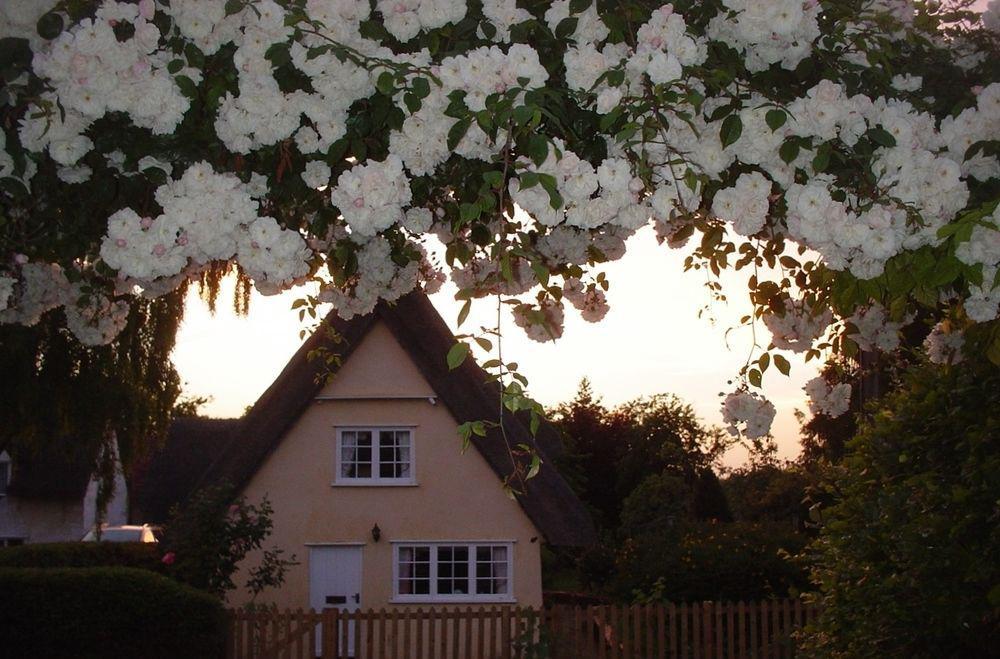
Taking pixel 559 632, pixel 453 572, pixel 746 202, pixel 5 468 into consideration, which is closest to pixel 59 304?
pixel 746 202

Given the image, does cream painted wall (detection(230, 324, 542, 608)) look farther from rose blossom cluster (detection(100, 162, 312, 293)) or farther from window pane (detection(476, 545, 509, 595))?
rose blossom cluster (detection(100, 162, 312, 293))

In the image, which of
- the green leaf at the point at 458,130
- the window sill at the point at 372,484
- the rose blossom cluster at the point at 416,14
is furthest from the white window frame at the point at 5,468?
the green leaf at the point at 458,130

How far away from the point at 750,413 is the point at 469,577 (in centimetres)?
1413

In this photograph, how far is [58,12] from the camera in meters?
3.42

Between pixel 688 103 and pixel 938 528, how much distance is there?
2.96 meters

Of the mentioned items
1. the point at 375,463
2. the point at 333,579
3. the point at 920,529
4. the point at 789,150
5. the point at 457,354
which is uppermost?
the point at 375,463

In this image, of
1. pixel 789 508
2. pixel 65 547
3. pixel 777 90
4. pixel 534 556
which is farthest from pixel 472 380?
pixel 789 508

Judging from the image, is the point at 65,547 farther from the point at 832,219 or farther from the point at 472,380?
the point at 832,219

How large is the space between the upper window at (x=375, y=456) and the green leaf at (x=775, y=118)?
15.1 metres

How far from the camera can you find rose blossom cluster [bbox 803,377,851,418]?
5.16 meters

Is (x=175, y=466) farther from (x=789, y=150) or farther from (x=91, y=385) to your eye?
(x=789, y=150)

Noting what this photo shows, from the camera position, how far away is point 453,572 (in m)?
18.0

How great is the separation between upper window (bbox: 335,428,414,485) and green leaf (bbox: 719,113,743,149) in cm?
1507

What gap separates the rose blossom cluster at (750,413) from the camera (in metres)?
4.29
